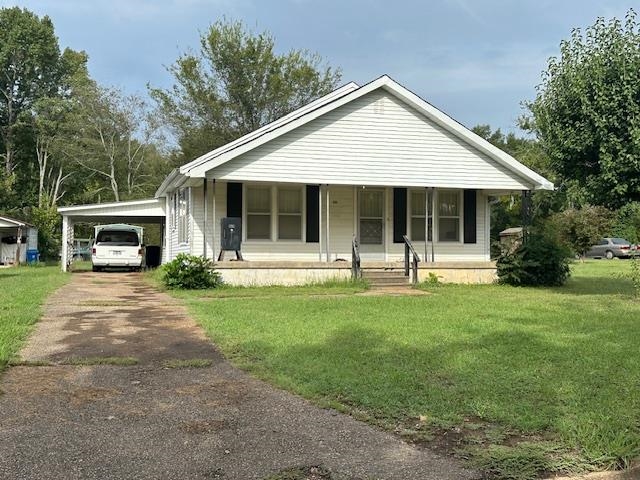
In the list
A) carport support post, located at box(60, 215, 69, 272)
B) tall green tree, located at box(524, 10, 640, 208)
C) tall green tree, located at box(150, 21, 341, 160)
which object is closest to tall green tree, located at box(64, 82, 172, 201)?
tall green tree, located at box(150, 21, 341, 160)

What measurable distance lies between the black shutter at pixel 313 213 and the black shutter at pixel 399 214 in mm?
2390

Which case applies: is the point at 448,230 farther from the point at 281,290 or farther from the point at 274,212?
the point at 281,290

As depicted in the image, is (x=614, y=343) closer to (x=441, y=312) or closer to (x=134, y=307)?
(x=441, y=312)

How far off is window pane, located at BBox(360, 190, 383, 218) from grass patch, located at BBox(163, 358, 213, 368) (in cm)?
1197

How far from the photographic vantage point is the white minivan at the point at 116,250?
77.5ft

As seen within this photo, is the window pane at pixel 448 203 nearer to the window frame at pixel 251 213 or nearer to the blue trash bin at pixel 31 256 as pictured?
the window frame at pixel 251 213

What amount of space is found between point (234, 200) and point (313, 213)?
2.27 meters

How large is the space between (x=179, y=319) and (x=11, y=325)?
8.16 feet

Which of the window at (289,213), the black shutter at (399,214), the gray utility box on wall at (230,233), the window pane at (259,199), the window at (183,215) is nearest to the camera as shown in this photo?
the gray utility box on wall at (230,233)

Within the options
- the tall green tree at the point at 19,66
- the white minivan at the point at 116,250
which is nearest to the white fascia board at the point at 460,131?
the white minivan at the point at 116,250

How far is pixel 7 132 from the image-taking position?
5106 centimetres

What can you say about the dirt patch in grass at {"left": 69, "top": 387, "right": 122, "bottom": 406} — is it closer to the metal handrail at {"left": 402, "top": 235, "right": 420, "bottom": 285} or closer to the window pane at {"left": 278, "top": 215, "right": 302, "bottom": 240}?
the metal handrail at {"left": 402, "top": 235, "right": 420, "bottom": 285}

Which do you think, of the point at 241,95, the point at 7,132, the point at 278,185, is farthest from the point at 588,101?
the point at 7,132

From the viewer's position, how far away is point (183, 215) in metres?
19.3
